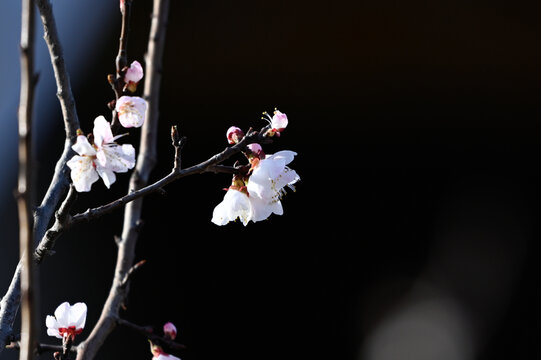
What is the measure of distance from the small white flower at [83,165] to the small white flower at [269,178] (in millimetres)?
168

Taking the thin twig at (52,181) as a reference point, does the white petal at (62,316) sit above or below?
below

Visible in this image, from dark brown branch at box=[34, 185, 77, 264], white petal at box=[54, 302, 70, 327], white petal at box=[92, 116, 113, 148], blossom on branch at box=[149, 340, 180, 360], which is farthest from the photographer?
blossom on branch at box=[149, 340, 180, 360]

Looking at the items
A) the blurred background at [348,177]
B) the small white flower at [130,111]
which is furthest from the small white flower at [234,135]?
the blurred background at [348,177]

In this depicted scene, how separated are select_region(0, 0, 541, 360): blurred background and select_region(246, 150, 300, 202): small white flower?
150cm

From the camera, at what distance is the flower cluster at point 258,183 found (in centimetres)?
69

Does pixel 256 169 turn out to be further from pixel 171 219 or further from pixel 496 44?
pixel 496 44

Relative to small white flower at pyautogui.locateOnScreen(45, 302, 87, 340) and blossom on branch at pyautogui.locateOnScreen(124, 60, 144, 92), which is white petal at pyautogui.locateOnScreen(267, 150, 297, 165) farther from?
small white flower at pyautogui.locateOnScreen(45, 302, 87, 340)

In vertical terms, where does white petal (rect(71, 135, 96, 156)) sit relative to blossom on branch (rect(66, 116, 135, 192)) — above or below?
above

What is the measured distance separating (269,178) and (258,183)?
15 millimetres

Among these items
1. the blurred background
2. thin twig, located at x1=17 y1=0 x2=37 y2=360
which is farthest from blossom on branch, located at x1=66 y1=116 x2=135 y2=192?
the blurred background

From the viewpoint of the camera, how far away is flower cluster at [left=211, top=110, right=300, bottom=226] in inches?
27.3

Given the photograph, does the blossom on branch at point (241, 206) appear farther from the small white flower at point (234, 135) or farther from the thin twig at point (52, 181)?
the thin twig at point (52, 181)

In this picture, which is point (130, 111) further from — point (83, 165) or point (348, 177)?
point (348, 177)

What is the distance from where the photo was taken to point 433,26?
2.26 meters
